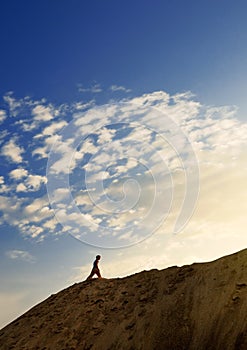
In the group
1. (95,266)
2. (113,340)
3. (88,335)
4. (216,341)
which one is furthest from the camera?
(95,266)

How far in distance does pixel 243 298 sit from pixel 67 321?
8.85m

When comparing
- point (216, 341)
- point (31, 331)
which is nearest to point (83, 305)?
point (31, 331)

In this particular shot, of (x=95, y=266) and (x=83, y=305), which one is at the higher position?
(x=95, y=266)

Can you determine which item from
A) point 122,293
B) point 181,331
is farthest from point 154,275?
point 181,331

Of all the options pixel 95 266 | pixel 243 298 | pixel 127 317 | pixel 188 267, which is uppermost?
pixel 95 266

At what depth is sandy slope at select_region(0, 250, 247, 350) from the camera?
14586mm

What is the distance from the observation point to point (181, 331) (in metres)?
15.2

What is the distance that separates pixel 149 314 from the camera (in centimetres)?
1727

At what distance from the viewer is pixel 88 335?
18266mm

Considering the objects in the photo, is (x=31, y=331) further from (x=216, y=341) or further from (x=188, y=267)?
(x=216, y=341)

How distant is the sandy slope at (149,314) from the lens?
574 inches

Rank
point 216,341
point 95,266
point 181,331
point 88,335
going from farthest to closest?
point 95,266 < point 88,335 < point 181,331 < point 216,341

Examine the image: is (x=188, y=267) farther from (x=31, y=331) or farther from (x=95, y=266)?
(x=31, y=331)

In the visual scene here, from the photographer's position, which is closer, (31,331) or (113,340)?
(113,340)
